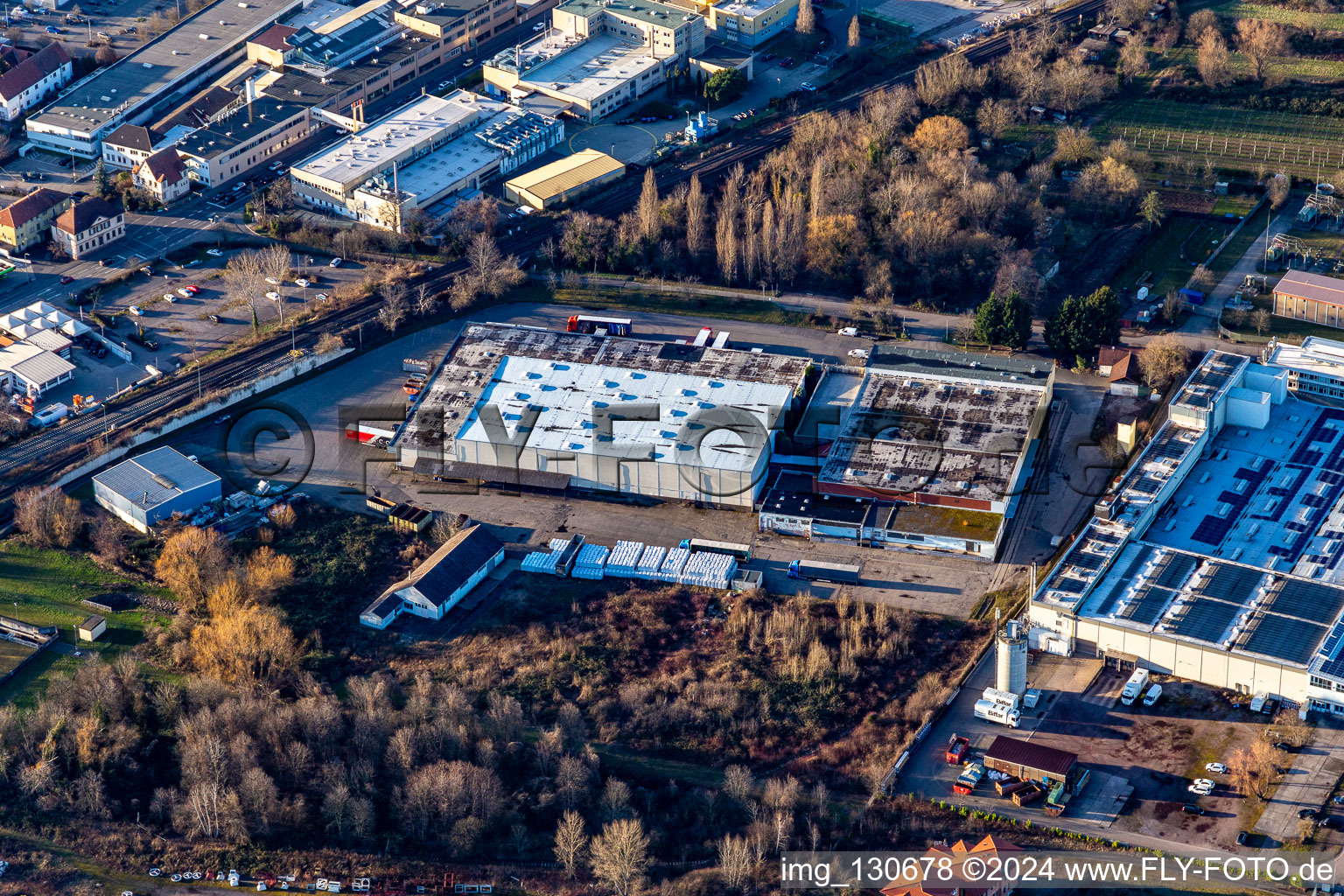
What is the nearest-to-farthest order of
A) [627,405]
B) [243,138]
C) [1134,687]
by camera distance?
[1134,687] < [627,405] < [243,138]

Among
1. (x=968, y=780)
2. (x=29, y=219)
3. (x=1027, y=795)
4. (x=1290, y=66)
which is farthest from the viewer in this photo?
(x=1290, y=66)

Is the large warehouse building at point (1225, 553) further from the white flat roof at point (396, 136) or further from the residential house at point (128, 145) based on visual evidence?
the residential house at point (128, 145)

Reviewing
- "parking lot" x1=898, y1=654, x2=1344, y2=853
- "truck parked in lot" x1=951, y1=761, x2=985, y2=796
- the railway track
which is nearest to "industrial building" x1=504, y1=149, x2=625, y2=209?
the railway track

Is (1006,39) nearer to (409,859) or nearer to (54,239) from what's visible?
(54,239)

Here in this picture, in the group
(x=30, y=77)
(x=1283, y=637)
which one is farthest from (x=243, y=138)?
(x=1283, y=637)

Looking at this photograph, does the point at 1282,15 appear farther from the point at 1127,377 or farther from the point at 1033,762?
the point at 1033,762

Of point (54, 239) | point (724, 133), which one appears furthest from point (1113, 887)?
point (54, 239)
